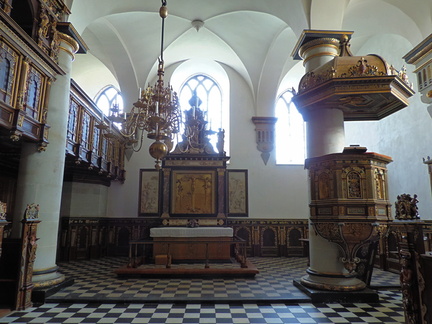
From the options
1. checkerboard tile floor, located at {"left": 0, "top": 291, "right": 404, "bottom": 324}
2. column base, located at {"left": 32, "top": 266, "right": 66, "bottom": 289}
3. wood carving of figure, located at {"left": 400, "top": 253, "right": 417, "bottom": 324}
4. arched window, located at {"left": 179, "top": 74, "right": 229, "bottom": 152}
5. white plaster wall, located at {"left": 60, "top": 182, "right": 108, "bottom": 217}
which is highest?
arched window, located at {"left": 179, "top": 74, "right": 229, "bottom": 152}

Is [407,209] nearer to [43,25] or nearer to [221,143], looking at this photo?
[43,25]

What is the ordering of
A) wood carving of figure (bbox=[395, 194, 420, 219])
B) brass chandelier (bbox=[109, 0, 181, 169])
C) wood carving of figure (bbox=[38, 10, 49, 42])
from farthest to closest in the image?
wood carving of figure (bbox=[38, 10, 49, 42]) < brass chandelier (bbox=[109, 0, 181, 169]) < wood carving of figure (bbox=[395, 194, 420, 219])

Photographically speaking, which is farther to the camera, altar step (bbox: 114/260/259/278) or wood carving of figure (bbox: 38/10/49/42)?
altar step (bbox: 114/260/259/278)

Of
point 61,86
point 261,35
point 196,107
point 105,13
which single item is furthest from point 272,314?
point 261,35

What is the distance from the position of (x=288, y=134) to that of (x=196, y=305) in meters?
9.36

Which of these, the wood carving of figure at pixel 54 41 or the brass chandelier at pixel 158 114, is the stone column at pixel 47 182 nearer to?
the wood carving of figure at pixel 54 41

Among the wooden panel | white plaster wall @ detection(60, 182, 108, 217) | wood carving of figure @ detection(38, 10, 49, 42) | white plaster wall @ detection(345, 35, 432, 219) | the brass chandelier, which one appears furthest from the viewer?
white plaster wall @ detection(60, 182, 108, 217)

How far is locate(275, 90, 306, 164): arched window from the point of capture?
13.2 meters

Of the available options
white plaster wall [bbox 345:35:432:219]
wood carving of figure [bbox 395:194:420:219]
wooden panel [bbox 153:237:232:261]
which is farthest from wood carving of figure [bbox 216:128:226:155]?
wood carving of figure [bbox 395:194:420:219]

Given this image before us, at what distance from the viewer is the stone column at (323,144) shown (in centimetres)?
596

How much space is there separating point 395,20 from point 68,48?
865 centimetres

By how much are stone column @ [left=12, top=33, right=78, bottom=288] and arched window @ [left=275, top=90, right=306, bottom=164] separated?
28.3 feet

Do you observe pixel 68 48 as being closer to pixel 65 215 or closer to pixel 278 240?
pixel 65 215

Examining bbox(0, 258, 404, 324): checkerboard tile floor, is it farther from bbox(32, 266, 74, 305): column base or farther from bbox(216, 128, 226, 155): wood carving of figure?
bbox(216, 128, 226, 155): wood carving of figure
